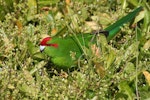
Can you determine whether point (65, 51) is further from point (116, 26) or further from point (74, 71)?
point (116, 26)

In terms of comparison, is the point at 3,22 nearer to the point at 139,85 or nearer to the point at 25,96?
the point at 25,96

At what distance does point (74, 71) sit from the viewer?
2.53 metres

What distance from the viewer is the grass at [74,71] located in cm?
242

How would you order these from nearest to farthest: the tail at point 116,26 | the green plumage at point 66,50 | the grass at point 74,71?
the grass at point 74,71
the green plumage at point 66,50
the tail at point 116,26

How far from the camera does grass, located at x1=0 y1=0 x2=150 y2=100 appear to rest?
7.95 feet

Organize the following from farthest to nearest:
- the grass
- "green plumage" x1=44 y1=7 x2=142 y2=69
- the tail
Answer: the tail, "green plumage" x1=44 y1=7 x2=142 y2=69, the grass

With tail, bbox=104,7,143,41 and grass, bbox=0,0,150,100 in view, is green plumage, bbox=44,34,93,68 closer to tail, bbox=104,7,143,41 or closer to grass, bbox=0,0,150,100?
grass, bbox=0,0,150,100

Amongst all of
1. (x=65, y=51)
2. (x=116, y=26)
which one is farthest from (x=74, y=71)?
(x=116, y=26)

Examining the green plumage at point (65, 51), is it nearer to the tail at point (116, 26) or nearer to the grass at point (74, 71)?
the grass at point (74, 71)

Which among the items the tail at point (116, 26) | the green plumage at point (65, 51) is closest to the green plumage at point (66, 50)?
the green plumage at point (65, 51)

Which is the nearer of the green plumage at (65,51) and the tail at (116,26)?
the green plumage at (65,51)

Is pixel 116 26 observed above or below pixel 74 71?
above

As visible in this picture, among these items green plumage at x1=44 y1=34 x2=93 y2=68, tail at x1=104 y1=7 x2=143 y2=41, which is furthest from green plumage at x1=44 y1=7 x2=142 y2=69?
tail at x1=104 y1=7 x2=143 y2=41

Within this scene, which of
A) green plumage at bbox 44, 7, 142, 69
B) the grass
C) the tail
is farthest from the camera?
the tail
